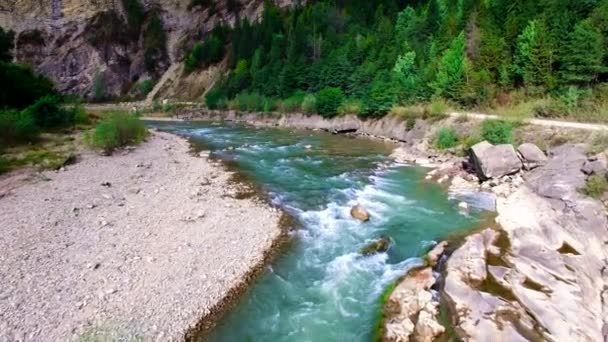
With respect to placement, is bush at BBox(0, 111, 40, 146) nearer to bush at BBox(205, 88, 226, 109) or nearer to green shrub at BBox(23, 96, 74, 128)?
green shrub at BBox(23, 96, 74, 128)

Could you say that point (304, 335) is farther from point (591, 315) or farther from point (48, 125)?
point (48, 125)

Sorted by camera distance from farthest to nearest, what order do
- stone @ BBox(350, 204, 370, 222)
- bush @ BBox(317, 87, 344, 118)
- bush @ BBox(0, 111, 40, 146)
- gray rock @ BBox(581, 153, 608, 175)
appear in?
bush @ BBox(317, 87, 344, 118) → bush @ BBox(0, 111, 40, 146) → stone @ BBox(350, 204, 370, 222) → gray rock @ BBox(581, 153, 608, 175)

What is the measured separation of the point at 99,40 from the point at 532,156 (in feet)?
326

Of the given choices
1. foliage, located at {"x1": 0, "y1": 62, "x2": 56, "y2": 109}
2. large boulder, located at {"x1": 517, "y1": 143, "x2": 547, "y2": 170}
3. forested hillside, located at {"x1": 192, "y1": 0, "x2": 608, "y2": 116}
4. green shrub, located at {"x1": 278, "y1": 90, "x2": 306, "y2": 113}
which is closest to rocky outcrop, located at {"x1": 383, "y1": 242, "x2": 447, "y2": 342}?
large boulder, located at {"x1": 517, "y1": 143, "x2": 547, "y2": 170}

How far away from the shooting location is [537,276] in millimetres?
7648

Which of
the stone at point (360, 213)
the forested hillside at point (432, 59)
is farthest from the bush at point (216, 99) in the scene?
the stone at point (360, 213)

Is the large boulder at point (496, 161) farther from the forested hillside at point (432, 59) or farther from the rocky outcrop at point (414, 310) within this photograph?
the rocky outcrop at point (414, 310)

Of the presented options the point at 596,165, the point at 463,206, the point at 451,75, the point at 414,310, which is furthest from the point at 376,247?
the point at 451,75

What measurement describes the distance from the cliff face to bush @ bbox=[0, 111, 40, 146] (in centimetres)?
6703

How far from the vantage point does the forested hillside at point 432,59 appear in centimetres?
2245

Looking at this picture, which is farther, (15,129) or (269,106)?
(269,106)

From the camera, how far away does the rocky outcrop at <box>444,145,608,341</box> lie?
247 inches

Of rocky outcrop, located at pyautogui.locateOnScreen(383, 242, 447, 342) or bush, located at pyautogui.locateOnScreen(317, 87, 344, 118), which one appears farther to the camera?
bush, located at pyautogui.locateOnScreen(317, 87, 344, 118)

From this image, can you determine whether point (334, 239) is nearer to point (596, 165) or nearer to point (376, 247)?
point (376, 247)
